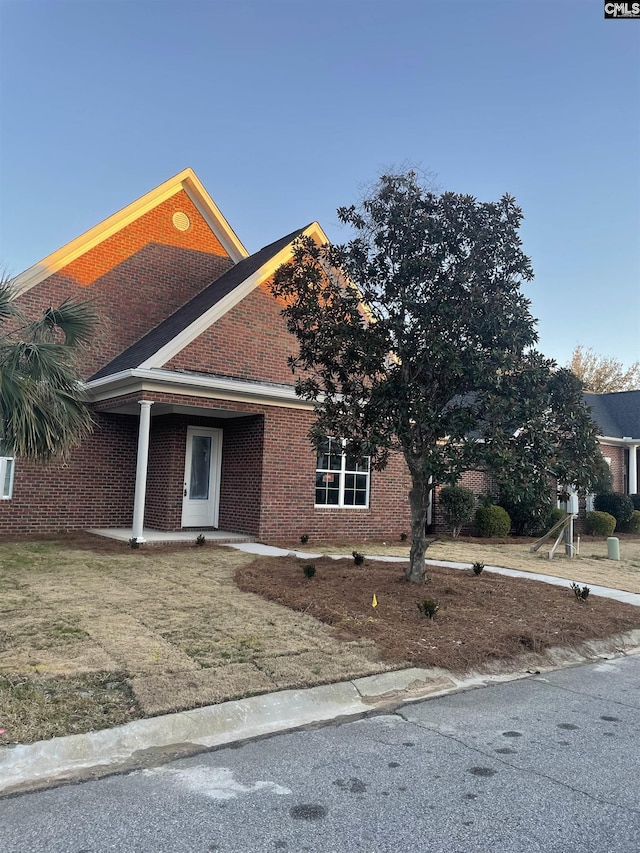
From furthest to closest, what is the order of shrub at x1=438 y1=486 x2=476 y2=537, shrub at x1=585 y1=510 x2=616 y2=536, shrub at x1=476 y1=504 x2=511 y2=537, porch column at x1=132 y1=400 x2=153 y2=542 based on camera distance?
shrub at x1=585 y1=510 x2=616 y2=536
shrub at x1=476 y1=504 x2=511 y2=537
shrub at x1=438 y1=486 x2=476 y2=537
porch column at x1=132 y1=400 x2=153 y2=542

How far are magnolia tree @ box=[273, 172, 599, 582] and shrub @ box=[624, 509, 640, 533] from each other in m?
15.5

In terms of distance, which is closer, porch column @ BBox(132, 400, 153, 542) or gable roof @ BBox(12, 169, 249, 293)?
porch column @ BBox(132, 400, 153, 542)

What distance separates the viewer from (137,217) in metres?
15.8

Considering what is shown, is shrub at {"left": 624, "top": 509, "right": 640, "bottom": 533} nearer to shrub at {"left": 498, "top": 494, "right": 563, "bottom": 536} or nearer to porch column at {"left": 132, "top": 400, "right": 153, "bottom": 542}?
shrub at {"left": 498, "top": 494, "right": 563, "bottom": 536}

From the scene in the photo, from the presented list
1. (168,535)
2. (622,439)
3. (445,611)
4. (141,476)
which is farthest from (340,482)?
(622,439)

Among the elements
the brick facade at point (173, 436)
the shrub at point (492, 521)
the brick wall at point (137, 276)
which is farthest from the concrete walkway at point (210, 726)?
the shrub at point (492, 521)

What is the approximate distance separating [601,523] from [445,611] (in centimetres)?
1520

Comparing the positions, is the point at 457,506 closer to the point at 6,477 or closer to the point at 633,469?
the point at 633,469

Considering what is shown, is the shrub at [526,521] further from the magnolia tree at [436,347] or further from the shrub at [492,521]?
the magnolia tree at [436,347]

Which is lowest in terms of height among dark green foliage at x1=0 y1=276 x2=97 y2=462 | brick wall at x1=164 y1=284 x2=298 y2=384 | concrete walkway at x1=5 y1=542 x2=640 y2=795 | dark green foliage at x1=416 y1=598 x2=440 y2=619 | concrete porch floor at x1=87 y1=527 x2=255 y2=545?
concrete walkway at x1=5 y1=542 x2=640 y2=795

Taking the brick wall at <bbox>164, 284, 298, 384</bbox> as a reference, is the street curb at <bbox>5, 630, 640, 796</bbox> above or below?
below

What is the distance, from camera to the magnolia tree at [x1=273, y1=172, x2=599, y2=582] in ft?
24.6

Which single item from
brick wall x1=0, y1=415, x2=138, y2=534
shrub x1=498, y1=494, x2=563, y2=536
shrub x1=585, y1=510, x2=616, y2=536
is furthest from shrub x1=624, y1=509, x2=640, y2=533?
brick wall x1=0, y1=415, x2=138, y2=534

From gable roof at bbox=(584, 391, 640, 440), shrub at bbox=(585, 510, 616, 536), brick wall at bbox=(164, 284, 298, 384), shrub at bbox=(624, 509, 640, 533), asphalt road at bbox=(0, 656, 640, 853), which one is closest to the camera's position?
asphalt road at bbox=(0, 656, 640, 853)
